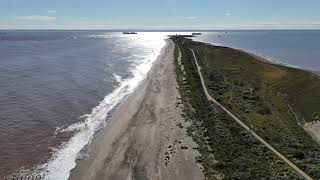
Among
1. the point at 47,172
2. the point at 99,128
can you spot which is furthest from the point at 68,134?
the point at 47,172

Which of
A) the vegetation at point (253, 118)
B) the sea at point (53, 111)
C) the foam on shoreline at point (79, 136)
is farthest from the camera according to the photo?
the sea at point (53, 111)

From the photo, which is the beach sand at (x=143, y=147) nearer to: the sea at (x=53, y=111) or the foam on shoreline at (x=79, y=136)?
the foam on shoreline at (x=79, y=136)

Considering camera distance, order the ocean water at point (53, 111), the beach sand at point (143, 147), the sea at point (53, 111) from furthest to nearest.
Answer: the ocean water at point (53, 111)
the sea at point (53, 111)
the beach sand at point (143, 147)

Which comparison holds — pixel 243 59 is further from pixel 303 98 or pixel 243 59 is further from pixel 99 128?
pixel 99 128

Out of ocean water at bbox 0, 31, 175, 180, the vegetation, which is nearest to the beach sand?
the vegetation

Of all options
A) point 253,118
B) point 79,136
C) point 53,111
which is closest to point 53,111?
point 53,111

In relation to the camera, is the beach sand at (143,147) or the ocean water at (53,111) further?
the ocean water at (53,111)

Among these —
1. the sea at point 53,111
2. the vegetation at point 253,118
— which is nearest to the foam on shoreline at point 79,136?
the sea at point 53,111
